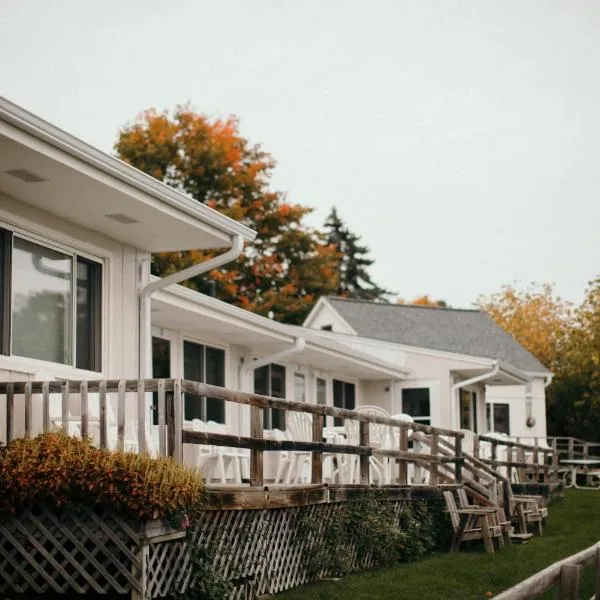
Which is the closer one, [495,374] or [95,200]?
[95,200]

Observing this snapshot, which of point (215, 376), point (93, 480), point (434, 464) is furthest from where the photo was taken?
point (215, 376)

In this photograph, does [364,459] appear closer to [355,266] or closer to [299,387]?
[299,387]

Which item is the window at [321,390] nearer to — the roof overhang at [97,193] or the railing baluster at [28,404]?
the roof overhang at [97,193]

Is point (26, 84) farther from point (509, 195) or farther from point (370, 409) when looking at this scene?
point (370, 409)

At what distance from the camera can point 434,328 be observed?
A: 99.7ft

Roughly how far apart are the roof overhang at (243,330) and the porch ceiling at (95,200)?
7.22 feet

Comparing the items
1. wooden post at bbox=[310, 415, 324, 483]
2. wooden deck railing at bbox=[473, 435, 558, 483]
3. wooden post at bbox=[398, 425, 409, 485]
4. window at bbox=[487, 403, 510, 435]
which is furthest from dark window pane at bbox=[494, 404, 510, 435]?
wooden post at bbox=[310, 415, 324, 483]

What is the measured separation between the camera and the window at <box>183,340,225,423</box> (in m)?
15.8

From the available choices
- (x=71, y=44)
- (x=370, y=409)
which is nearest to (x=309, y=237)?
(x=71, y=44)

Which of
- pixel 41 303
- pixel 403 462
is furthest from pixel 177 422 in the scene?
pixel 403 462

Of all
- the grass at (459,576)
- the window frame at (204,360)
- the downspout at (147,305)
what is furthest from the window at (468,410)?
the downspout at (147,305)

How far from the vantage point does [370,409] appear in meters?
15.9

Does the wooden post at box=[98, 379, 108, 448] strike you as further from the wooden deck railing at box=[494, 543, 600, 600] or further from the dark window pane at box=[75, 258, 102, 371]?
the wooden deck railing at box=[494, 543, 600, 600]

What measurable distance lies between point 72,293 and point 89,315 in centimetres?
38
